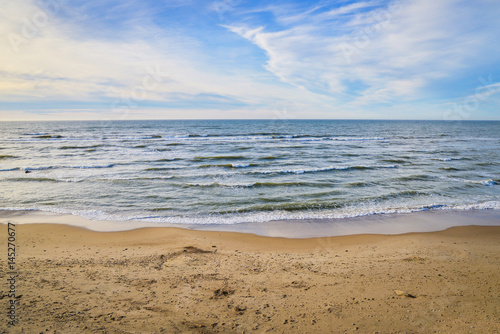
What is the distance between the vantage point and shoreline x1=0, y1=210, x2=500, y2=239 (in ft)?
29.7

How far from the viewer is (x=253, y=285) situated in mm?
5363

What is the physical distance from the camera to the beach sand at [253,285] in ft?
13.8

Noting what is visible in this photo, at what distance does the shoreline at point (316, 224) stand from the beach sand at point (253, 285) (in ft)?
2.41

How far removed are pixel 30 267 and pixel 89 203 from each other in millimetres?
6447

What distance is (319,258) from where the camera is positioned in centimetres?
687

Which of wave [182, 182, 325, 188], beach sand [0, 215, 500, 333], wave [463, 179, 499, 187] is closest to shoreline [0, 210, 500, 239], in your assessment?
beach sand [0, 215, 500, 333]

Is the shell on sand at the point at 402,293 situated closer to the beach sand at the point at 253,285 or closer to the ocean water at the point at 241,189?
the beach sand at the point at 253,285

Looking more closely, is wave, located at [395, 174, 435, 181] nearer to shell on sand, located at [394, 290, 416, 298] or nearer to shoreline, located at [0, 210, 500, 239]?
shoreline, located at [0, 210, 500, 239]

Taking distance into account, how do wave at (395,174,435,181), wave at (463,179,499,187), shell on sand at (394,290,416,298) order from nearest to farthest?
shell on sand at (394,290,416,298) < wave at (463,179,499,187) < wave at (395,174,435,181)

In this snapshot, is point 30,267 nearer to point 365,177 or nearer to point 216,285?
point 216,285

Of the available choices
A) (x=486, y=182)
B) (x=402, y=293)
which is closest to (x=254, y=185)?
(x=402, y=293)

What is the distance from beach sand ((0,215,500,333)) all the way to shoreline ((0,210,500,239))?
0.73 meters

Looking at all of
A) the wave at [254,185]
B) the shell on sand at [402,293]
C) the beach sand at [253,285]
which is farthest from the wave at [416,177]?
the shell on sand at [402,293]

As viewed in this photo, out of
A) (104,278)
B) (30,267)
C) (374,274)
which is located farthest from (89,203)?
(374,274)
